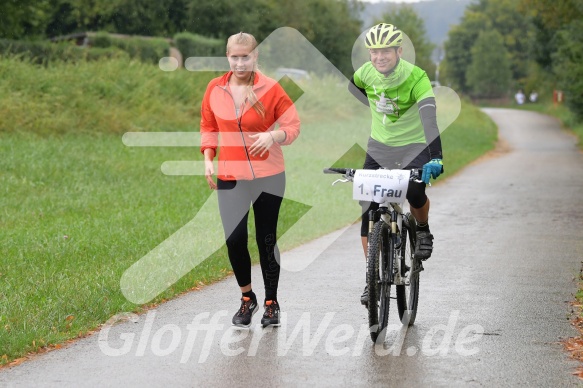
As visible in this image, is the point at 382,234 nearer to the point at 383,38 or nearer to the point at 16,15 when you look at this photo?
the point at 383,38

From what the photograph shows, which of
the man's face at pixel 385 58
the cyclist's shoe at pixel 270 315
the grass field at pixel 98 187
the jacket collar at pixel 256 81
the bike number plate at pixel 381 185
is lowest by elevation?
the grass field at pixel 98 187

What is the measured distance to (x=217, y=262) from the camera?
10234mm

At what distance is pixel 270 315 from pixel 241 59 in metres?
1.84

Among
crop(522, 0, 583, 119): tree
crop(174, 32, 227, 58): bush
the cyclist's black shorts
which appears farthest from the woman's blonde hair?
crop(174, 32, 227, 58): bush

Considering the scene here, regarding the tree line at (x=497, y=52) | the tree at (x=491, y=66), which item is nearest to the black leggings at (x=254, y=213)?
the tree line at (x=497, y=52)

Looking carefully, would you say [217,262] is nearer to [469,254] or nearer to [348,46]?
[469,254]

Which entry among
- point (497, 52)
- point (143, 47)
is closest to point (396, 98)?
point (143, 47)

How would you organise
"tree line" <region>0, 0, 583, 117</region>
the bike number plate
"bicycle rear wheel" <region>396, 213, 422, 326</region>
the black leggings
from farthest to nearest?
"tree line" <region>0, 0, 583, 117</region> → "bicycle rear wheel" <region>396, 213, 422, 326</region> → the black leggings → the bike number plate

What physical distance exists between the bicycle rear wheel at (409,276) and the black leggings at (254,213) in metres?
0.90

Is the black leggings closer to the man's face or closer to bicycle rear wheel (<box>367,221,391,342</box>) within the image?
bicycle rear wheel (<box>367,221,391,342</box>)

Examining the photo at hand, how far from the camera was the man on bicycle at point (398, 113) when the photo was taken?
6.92 m

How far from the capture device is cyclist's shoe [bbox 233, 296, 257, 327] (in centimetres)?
722

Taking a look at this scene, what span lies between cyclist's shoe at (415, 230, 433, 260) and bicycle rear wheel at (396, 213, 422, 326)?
0.05 meters

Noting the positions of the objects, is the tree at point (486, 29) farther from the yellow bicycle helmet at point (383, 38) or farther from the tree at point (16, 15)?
the yellow bicycle helmet at point (383, 38)
